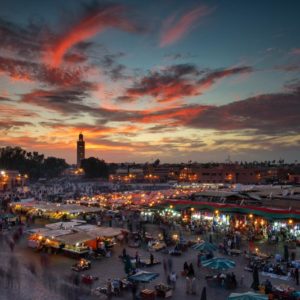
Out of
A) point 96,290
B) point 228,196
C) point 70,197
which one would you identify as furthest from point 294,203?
point 70,197

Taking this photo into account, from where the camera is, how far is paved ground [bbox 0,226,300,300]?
1538cm

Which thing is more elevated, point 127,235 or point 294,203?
point 294,203

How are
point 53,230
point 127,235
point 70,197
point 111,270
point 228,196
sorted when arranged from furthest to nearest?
point 70,197 < point 228,196 < point 127,235 < point 53,230 < point 111,270

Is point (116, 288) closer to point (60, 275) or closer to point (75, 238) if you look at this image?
point (60, 275)

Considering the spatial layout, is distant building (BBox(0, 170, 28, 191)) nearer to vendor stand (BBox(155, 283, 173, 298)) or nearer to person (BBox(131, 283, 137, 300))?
person (BBox(131, 283, 137, 300))

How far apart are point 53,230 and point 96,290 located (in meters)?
9.54

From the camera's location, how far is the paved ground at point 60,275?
15.4 m

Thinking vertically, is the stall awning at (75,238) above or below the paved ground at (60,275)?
above

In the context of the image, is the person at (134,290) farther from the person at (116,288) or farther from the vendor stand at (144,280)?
the person at (116,288)

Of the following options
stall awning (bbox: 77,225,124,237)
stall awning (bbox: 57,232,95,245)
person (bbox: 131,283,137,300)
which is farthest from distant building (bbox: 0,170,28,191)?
person (bbox: 131,283,137,300)

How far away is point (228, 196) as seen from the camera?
3319 cm

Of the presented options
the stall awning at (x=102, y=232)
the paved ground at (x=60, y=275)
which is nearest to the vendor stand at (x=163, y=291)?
the paved ground at (x=60, y=275)

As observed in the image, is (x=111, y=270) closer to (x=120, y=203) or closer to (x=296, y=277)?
(x=296, y=277)

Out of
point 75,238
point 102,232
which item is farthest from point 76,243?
point 102,232
